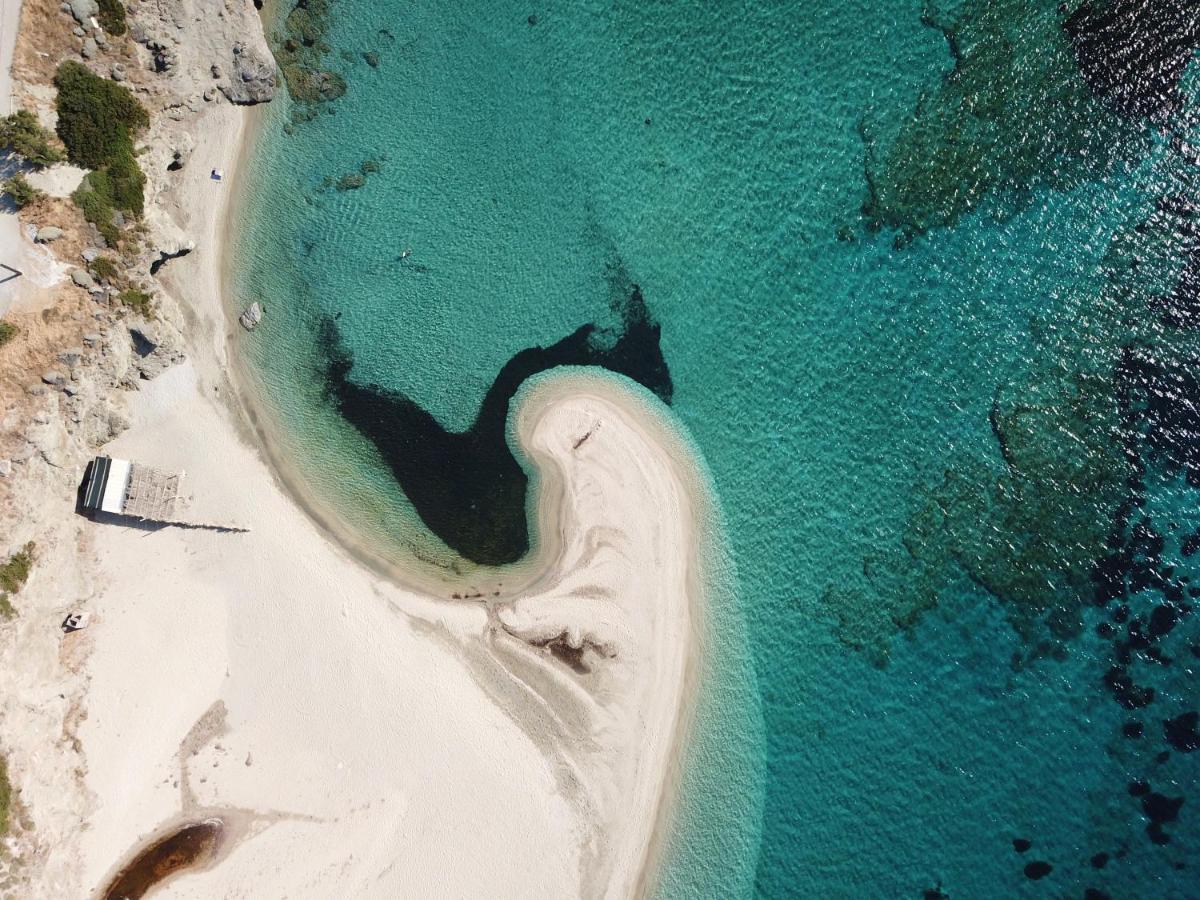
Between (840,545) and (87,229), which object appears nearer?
(87,229)

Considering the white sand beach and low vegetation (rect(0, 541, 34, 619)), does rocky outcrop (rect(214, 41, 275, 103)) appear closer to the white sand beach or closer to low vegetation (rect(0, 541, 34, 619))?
the white sand beach

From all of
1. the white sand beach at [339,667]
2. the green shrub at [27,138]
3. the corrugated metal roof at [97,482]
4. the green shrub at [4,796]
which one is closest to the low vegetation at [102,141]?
the green shrub at [27,138]

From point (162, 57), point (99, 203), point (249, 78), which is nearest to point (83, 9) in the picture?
point (162, 57)

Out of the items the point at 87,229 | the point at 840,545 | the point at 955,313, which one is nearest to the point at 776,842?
the point at 840,545

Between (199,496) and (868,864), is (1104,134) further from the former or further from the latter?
(199,496)

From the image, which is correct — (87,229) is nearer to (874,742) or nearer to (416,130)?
(416,130)

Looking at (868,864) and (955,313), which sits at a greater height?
(955,313)

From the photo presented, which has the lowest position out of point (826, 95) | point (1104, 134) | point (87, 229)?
point (87, 229)
